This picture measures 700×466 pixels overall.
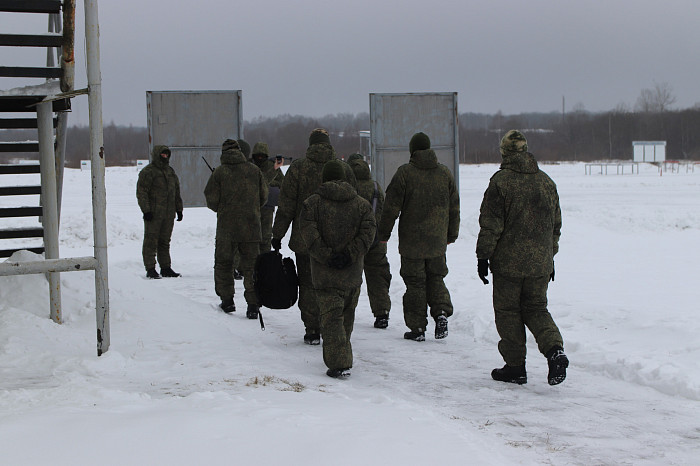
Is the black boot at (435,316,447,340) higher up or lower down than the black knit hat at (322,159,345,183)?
lower down

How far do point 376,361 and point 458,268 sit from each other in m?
5.53

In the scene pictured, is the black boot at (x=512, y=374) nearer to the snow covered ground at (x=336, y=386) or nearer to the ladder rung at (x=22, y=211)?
the snow covered ground at (x=336, y=386)

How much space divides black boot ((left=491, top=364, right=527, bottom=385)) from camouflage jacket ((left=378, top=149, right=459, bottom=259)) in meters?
1.74

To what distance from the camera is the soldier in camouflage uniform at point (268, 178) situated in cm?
1084

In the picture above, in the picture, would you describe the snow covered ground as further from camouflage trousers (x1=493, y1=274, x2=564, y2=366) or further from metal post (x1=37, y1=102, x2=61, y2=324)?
metal post (x1=37, y1=102, x2=61, y2=324)

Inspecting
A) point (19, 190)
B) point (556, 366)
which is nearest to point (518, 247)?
point (556, 366)

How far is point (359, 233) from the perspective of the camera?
6.18m

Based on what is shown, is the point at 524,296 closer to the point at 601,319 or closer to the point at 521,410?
the point at 521,410

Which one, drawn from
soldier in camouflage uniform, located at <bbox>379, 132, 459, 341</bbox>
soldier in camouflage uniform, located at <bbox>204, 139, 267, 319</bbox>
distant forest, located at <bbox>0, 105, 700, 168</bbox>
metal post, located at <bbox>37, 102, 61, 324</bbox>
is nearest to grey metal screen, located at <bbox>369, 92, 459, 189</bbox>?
soldier in camouflage uniform, located at <bbox>204, 139, 267, 319</bbox>

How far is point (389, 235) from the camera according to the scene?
7.68 meters

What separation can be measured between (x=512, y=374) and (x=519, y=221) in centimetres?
119

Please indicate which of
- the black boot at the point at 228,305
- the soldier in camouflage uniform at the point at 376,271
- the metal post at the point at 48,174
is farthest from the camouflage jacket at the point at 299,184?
the metal post at the point at 48,174

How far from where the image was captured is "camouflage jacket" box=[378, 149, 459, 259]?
7.50 m

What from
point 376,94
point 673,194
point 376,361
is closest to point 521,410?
point 376,361
